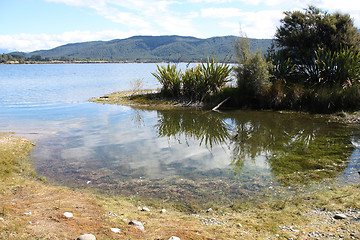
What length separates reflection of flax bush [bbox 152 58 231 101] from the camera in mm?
15984

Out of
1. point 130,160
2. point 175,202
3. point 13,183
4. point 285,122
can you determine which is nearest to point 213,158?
point 130,160

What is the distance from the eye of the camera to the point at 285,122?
11.8 m

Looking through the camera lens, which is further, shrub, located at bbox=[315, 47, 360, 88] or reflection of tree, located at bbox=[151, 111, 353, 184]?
shrub, located at bbox=[315, 47, 360, 88]

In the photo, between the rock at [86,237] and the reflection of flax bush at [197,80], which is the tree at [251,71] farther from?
the rock at [86,237]

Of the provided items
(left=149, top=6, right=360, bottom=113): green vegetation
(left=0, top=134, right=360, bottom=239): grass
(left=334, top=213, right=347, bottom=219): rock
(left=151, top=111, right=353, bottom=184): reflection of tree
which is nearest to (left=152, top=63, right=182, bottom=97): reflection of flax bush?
(left=149, top=6, right=360, bottom=113): green vegetation

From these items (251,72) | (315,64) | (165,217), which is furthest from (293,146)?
(315,64)

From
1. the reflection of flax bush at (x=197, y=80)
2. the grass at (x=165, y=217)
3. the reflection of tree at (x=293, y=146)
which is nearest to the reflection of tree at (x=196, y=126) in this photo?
the reflection of tree at (x=293, y=146)

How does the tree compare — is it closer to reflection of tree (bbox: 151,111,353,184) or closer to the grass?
reflection of tree (bbox: 151,111,353,184)

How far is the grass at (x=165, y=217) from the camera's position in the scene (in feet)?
11.3

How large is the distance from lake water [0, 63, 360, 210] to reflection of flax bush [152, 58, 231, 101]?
2704 millimetres

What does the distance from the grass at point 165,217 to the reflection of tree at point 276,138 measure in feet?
4.14

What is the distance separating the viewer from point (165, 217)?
4371 mm

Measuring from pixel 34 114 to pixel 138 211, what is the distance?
1195 cm

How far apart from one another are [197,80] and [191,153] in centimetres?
893
